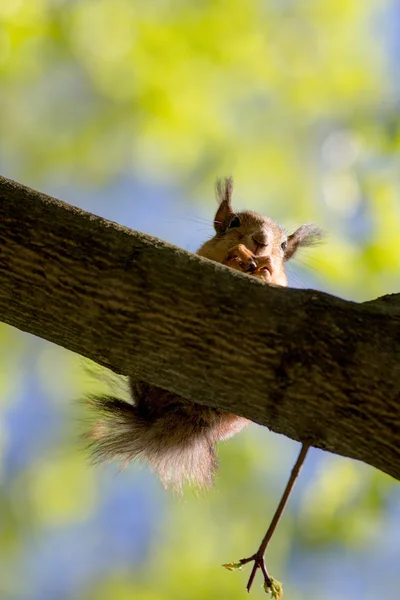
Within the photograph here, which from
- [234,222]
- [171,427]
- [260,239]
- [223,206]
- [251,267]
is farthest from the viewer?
[223,206]

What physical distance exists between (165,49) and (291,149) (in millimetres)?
1365

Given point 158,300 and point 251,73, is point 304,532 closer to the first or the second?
point 251,73

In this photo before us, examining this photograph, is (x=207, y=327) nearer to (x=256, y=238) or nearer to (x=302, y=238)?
(x=256, y=238)

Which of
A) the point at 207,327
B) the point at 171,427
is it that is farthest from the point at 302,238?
the point at 207,327

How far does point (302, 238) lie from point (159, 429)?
6.50 ft

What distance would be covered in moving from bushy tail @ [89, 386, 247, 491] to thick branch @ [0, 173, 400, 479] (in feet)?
4.20

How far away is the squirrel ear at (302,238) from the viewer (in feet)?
18.0

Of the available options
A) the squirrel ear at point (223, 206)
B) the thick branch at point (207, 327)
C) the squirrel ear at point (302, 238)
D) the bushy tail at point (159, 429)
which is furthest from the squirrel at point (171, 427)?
the thick branch at point (207, 327)

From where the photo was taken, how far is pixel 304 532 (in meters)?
6.88

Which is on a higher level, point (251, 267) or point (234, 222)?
point (234, 222)

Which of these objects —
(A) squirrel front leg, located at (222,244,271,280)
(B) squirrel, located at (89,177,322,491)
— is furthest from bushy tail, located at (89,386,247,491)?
A: (A) squirrel front leg, located at (222,244,271,280)

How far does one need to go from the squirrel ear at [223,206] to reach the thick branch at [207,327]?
243 cm

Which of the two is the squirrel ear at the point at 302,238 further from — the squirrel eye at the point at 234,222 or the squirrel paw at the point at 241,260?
the squirrel paw at the point at 241,260

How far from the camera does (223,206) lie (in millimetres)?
5438
